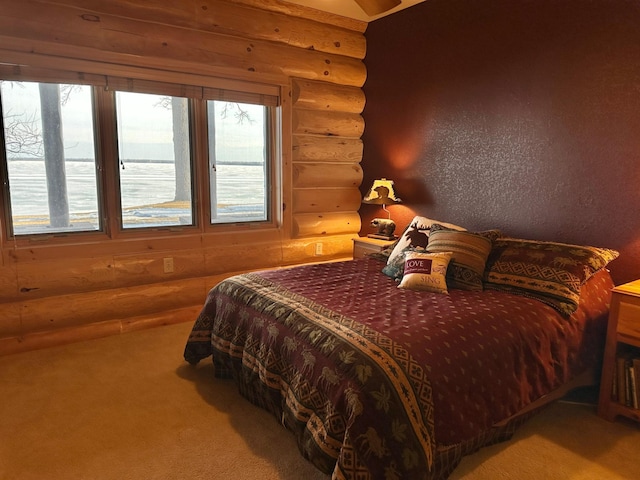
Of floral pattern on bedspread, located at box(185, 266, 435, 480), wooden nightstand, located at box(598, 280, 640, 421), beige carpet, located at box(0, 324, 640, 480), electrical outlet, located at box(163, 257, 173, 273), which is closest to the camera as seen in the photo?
floral pattern on bedspread, located at box(185, 266, 435, 480)

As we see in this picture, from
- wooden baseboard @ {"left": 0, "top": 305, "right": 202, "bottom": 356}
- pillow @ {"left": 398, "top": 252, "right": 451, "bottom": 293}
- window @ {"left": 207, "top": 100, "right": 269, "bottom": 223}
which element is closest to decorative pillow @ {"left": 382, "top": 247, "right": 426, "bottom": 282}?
pillow @ {"left": 398, "top": 252, "right": 451, "bottom": 293}

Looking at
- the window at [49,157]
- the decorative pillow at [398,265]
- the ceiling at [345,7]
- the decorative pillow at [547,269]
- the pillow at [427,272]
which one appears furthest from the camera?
the ceiling at [345,7]

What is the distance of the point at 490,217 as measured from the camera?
3.37m

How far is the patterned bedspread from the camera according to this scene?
1.60 metres

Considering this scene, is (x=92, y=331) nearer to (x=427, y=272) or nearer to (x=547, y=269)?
(x=427, y=272)

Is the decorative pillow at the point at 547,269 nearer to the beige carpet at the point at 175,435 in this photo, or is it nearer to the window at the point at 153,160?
the beige carpet at the point at 175,435

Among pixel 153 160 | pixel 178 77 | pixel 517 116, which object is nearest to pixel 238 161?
pixel 153 160

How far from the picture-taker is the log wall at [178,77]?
2973 mm

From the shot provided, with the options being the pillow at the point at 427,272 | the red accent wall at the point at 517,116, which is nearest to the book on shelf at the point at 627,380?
the red accent wall at the point at 517,116

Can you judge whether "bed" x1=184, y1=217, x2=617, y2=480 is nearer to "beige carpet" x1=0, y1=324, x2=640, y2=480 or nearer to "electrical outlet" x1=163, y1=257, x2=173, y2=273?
"beige carpet" x1=0, y1=324, x2=640, y2=480

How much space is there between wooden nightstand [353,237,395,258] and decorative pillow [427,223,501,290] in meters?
0.89

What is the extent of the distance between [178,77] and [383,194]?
6.35 feet

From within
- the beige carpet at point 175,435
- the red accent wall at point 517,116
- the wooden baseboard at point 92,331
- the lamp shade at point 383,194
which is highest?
the red accent wall at point 517,116

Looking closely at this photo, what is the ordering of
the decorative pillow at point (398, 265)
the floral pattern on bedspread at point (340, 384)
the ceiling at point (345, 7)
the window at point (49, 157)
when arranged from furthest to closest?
the ceiling at point (345, 7) < the window at point (49, 157) < the decorative pillow at point (398, 265) < the floral pattern on bedspread at point (340, 384)
